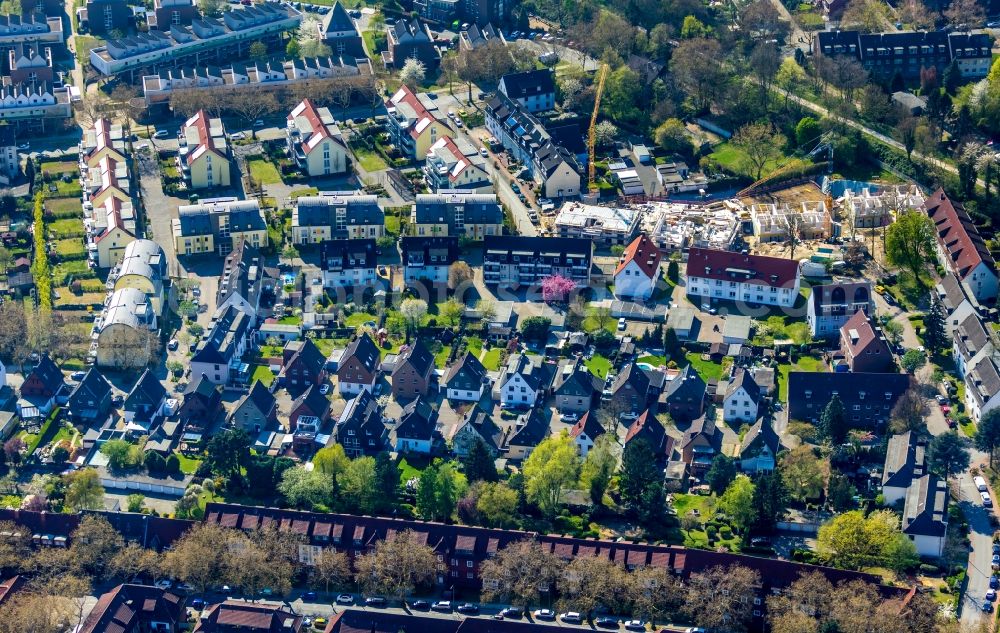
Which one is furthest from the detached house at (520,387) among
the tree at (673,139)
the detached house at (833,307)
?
the tree at (673,139)

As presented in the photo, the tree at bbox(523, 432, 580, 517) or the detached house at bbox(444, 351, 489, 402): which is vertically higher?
the detached house at bbox(444, 351, 489, 402)

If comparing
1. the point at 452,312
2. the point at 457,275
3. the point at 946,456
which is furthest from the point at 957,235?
the point at 452,312

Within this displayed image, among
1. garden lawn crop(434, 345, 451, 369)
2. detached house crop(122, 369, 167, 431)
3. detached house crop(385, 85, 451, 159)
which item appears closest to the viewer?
detached house crop(122, 369, 167, 431)

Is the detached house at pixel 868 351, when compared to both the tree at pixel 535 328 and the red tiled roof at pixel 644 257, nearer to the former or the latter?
the red tiled roof at pixel 644 257

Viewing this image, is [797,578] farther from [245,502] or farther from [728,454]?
[245,502]

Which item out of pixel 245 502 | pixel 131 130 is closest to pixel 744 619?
pixel 245 502

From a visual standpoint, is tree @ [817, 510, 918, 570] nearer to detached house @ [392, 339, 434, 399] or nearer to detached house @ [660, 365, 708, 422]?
detached house @ [660, 365, 708, 422]

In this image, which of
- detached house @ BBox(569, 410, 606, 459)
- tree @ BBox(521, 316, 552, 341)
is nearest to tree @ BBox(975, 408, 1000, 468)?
detached house @ BBox(569, 410, 606, 459)

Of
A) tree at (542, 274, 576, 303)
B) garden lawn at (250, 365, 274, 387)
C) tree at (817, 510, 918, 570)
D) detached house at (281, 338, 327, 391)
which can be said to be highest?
tree at (542, 274, 576, 303)
